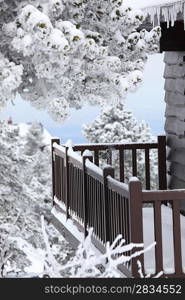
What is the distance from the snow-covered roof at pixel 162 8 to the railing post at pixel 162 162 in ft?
8.93

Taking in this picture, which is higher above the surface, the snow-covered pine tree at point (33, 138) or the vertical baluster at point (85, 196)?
the vertical baluster at point (85, 196)

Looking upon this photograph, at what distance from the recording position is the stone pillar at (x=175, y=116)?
1158 centimetres

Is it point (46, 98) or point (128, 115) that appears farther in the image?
point (128, 115)

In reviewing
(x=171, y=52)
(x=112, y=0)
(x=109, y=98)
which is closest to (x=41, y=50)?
(x=112, y=0)

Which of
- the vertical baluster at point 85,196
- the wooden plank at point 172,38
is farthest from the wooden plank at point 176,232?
the wooden plank at point 172,38

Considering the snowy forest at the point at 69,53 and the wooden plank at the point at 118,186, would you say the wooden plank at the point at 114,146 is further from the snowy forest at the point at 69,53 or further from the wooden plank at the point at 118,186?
the wooden plank at the point at 118,186

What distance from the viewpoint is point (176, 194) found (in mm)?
7195

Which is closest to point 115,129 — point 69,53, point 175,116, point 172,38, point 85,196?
point 175,116

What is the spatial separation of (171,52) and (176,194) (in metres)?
5.18

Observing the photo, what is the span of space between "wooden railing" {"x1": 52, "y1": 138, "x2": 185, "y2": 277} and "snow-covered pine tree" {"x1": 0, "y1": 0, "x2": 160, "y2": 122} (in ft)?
2.99

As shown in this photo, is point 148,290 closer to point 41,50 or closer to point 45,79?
point 41,50

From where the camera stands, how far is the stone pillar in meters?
11.6

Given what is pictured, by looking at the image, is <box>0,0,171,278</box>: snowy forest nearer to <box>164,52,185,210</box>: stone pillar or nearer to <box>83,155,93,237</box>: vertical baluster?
<box>83,155,93,237</box>: vertical baluster

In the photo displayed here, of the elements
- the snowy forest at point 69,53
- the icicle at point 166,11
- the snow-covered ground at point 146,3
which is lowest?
the snowy forest at point 69,53
